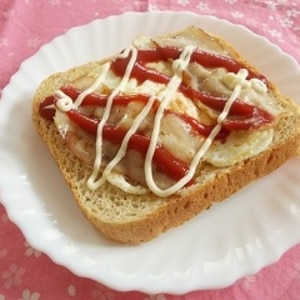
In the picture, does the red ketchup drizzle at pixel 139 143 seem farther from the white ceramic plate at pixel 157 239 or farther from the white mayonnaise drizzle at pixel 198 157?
the white ceramic plate at pixel 157 239

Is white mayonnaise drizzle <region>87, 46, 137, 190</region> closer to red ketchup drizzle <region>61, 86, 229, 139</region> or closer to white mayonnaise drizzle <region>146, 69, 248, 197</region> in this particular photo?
red ketchup drizzle <region>61, 86, 229, 139</region>

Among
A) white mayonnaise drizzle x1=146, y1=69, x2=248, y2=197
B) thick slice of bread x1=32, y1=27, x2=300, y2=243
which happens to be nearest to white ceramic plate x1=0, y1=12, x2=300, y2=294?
thick slice of bread x1=32, y1=27, x2=300, y2=243

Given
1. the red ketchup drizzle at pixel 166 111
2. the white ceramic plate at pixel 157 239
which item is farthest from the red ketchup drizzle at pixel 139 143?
the white ceramic plate at pixel 157 239

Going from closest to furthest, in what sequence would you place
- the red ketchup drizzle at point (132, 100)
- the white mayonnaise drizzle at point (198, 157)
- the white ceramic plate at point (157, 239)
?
1. the white ceramic plate at point (157, 239)
2. the white mayonnaise drizzle at point (198, 157)
3. the red ketchup drizzle at point (132, 100)

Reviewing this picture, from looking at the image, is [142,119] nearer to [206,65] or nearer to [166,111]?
[166,111]

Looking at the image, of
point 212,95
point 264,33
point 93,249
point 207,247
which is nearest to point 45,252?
point 93,249

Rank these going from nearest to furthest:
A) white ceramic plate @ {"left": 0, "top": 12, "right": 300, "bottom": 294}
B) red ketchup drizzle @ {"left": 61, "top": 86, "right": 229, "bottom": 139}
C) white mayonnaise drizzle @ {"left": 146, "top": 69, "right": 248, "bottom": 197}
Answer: white ceramic plate @ {"left": 0, "top": 12, "right": 300, "bottom": 294}
white mayonnaise drizzle @ {"left": 146, "top": 69, "right": 248, "bottom": 197}
red ketchup drizzle @ {"left": 61, "top": 86, "right": 229, "bottom": 139}

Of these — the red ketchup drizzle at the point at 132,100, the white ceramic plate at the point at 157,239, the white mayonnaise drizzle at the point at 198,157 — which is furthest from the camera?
the red ketchup drizzle at the point at 132,100
